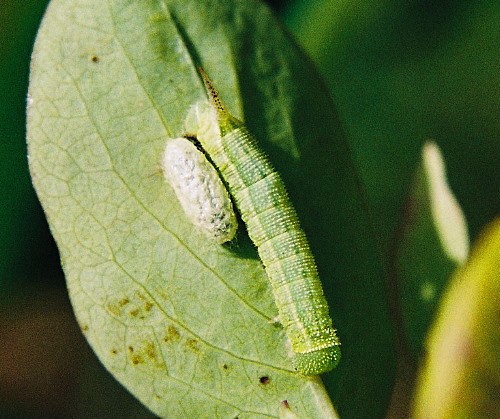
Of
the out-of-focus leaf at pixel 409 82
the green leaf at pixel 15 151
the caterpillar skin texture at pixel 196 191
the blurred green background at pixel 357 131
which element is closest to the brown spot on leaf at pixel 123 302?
the caterpillar skin texture at pixel 196 191

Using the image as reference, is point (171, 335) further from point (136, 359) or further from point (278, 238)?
point (278, 238)

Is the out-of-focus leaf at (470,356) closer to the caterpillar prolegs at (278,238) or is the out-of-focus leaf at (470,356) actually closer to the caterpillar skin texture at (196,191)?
the caterpillar prolegs at (278,238)

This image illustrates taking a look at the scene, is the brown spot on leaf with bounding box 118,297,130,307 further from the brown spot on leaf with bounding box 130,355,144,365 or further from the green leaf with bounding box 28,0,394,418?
the brown spot on leaf with bounding box 130,355,144,365

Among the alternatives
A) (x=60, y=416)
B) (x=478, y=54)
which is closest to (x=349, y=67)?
(x=478, y=54)

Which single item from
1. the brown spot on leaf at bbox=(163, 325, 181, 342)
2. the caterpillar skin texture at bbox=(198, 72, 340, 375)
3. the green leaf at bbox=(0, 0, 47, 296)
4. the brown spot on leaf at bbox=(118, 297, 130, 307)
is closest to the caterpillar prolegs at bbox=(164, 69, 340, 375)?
the caterpillar skin texture at bbox=(198, 72, 340, 375)

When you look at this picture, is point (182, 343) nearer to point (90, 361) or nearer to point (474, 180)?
point (90, 361)

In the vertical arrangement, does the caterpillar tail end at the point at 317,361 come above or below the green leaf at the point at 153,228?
below

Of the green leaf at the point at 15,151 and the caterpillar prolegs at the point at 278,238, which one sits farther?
the green leaf at the point at 15,151

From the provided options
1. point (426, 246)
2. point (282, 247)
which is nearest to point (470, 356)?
point (282, 247)
